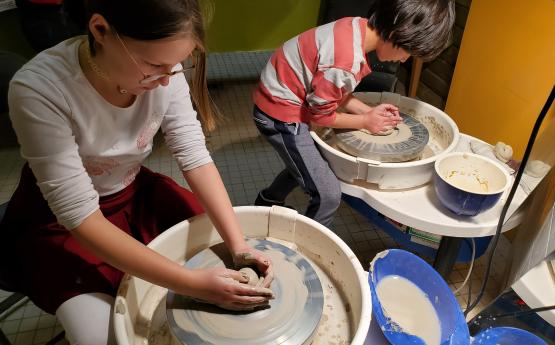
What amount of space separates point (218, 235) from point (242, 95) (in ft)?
6.58

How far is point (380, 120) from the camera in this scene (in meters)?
1.36

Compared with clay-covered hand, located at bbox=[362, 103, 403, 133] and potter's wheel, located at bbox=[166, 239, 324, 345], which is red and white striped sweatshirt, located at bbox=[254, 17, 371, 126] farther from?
potter's wheel, located at bbox=[166, 239, 324, 345]

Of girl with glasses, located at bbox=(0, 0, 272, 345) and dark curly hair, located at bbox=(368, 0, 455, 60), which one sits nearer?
girl with glasses, located at bbox=(0, 0, 272, 345)

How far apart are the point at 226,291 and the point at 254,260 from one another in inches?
5.1

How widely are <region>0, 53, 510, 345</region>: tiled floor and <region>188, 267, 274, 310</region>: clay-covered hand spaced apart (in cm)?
91

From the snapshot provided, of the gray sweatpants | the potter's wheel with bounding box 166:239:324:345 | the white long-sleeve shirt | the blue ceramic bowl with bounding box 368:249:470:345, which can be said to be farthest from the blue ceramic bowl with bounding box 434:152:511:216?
the white long-sleeve shirt

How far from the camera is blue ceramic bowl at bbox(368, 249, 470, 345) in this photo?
0.92 meters

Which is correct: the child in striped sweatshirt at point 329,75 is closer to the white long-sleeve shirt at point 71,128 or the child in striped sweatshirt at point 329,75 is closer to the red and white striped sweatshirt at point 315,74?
the red and white striped sweatshirt at point 315,74

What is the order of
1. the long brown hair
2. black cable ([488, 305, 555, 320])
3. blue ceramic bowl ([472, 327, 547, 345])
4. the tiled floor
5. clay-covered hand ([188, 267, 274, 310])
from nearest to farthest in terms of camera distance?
the long brown hair < clay-covered hand ([188, 267, 274, 310]) < black cable ([488, 305, 555, 320]) < blue ceramic bowl ([472, 327, 547, 345]) < the tiled floor

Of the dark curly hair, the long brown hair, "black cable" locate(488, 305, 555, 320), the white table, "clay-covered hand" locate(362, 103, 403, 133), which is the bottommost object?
"black cable" locate(488, 305, 555, 320)

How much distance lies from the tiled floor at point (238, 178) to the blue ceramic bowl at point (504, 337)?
20.1 inches

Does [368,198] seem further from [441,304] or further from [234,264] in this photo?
[234,264]

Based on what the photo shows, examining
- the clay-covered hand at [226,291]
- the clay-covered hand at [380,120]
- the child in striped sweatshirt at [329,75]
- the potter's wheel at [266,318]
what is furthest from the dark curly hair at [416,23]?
the clay-covered hand at [226,291]

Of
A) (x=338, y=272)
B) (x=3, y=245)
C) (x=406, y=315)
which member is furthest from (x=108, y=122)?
(x=406, y=315)
